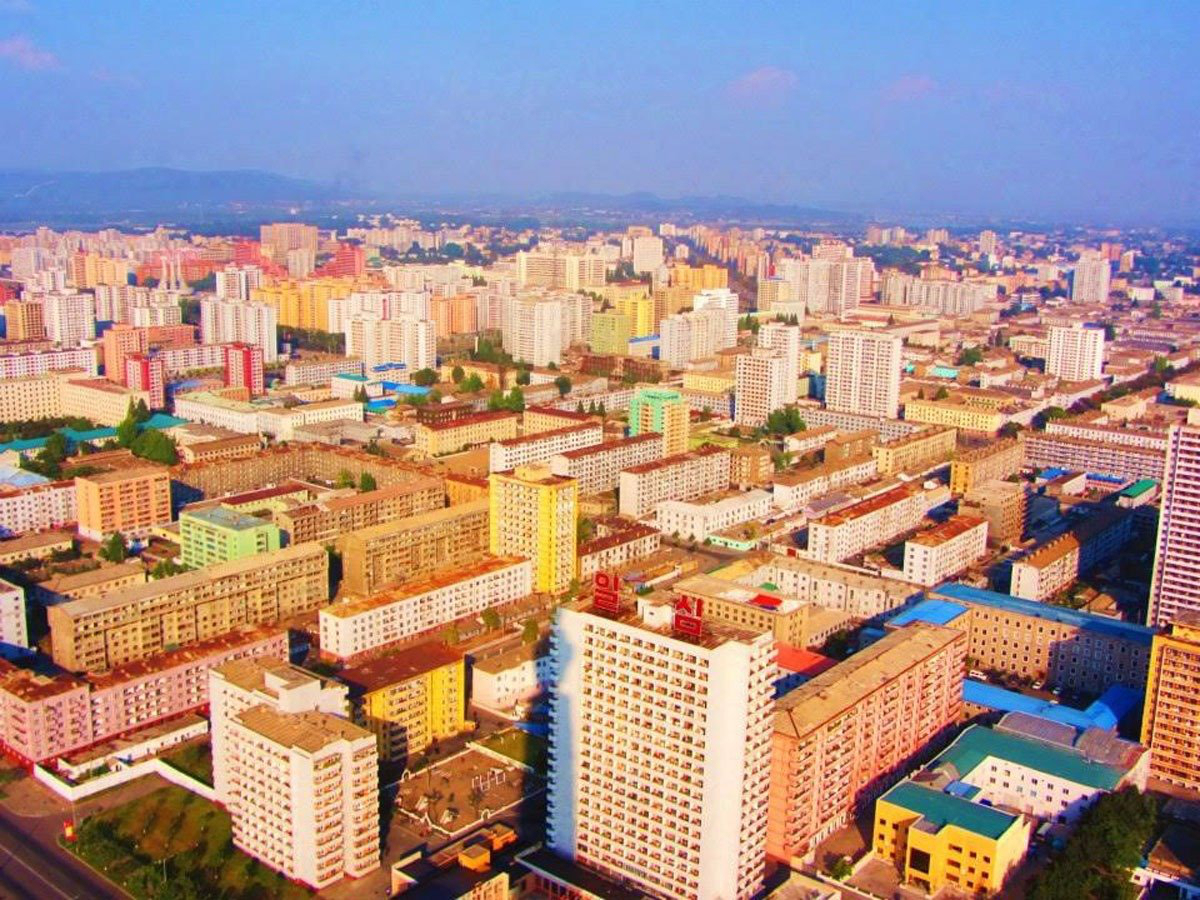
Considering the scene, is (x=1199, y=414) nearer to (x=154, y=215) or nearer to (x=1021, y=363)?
(x=1021, y=363)

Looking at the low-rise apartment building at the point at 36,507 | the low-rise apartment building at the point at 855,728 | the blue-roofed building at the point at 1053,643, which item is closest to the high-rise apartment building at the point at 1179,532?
the blue-roofed building at the point at 1053,643

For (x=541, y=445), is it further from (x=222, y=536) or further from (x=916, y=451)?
(x=916, y=451)

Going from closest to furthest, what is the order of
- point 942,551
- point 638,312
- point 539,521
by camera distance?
point 539,521, point 942,551, point 638,312

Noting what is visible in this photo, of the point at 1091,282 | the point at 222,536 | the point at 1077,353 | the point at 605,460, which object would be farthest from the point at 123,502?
the point at 1091,282

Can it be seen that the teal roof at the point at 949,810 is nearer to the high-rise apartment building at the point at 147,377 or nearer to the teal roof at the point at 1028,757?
the teal roof at the point at 1028,757

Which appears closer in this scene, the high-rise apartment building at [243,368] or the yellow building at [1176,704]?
the yellow building at [1176,704]

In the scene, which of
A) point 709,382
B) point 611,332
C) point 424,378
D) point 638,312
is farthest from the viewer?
point 638,312
